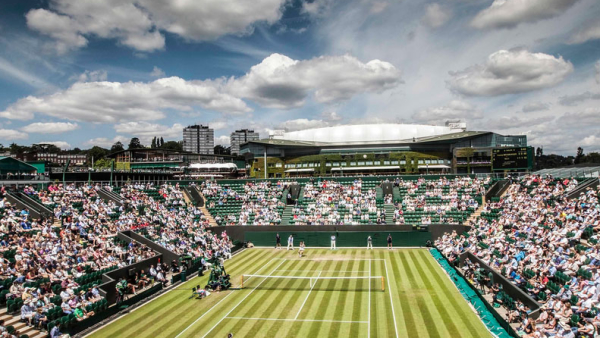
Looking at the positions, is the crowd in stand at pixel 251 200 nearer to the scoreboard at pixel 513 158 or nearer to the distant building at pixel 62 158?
the scoreboard at pixel 513 158

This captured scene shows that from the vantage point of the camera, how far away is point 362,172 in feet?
254

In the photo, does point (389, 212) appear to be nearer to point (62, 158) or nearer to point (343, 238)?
point (343, 238)

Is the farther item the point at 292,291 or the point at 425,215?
the point at 425,215

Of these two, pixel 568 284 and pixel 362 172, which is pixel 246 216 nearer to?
pixel 568 284

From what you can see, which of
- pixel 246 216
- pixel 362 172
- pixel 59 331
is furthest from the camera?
pixel 362 172

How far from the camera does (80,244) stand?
25625 millimetres

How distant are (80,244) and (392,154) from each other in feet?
196

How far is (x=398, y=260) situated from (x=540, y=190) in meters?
13.0

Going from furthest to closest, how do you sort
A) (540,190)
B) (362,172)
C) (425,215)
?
(362,172), (425,215), (540,190)

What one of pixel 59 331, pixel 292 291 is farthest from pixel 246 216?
pixel 59 331

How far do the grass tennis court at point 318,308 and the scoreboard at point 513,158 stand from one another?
81.5ft

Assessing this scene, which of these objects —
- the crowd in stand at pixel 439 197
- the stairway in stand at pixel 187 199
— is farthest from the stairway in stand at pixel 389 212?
the stairway in stand at pixel 187 199

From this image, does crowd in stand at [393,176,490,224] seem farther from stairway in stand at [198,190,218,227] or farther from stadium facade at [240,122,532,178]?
stadium facade at [240,122,532,178]

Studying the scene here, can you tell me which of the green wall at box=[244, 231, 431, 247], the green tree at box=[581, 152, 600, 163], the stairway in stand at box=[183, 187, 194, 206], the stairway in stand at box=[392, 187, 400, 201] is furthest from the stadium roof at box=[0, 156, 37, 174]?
the green tree at box=[581, 152, 600, 163]
